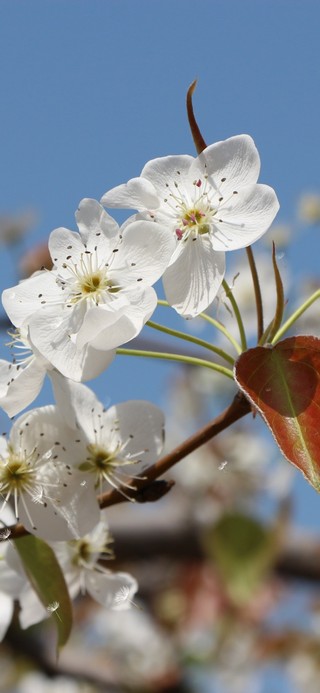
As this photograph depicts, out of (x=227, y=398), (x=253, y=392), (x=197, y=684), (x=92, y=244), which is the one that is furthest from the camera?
(x=227, y=398)

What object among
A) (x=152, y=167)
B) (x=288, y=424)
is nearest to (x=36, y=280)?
(x=152, y=167)

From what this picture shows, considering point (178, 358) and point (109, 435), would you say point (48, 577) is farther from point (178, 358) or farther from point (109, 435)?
point (178, 358)

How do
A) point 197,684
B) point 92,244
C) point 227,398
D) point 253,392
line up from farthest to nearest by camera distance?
point 227,398, point 197,684, point 92,244, point 253,392

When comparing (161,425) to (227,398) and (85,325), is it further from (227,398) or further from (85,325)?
(227,398)

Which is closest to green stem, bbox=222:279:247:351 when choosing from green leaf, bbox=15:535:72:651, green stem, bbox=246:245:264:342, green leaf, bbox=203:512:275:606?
green stem, bbox=246:245:264:342

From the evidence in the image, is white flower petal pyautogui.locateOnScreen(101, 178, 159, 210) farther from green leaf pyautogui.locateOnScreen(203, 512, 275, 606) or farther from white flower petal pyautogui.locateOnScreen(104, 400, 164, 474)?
green leaf pyautogui.locateOnScreen(203, 512, 275, 606)

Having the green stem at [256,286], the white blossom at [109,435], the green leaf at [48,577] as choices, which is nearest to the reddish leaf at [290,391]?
the green stem at [256,286]
